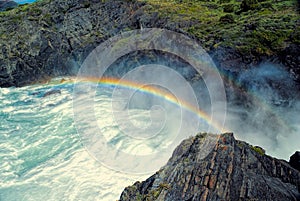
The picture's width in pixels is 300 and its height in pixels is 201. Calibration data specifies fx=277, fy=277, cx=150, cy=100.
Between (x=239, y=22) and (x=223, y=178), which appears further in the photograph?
(x=239, y=22)

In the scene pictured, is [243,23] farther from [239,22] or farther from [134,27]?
[134,27]

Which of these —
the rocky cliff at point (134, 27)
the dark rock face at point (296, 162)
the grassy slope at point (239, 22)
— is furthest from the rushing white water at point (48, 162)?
the grassy slope at point (239, 22)

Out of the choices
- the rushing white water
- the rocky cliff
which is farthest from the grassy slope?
the rushing white water

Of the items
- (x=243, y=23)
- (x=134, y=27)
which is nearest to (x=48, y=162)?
(x=243, y=23)

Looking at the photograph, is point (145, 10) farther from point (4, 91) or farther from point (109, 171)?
point (109, 171)

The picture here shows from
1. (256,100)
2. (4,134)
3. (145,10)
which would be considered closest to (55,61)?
(145,10)

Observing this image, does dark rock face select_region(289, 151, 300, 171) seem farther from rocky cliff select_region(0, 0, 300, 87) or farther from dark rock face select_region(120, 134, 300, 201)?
rocky cliff select_region(0, 0, 300, 87)
